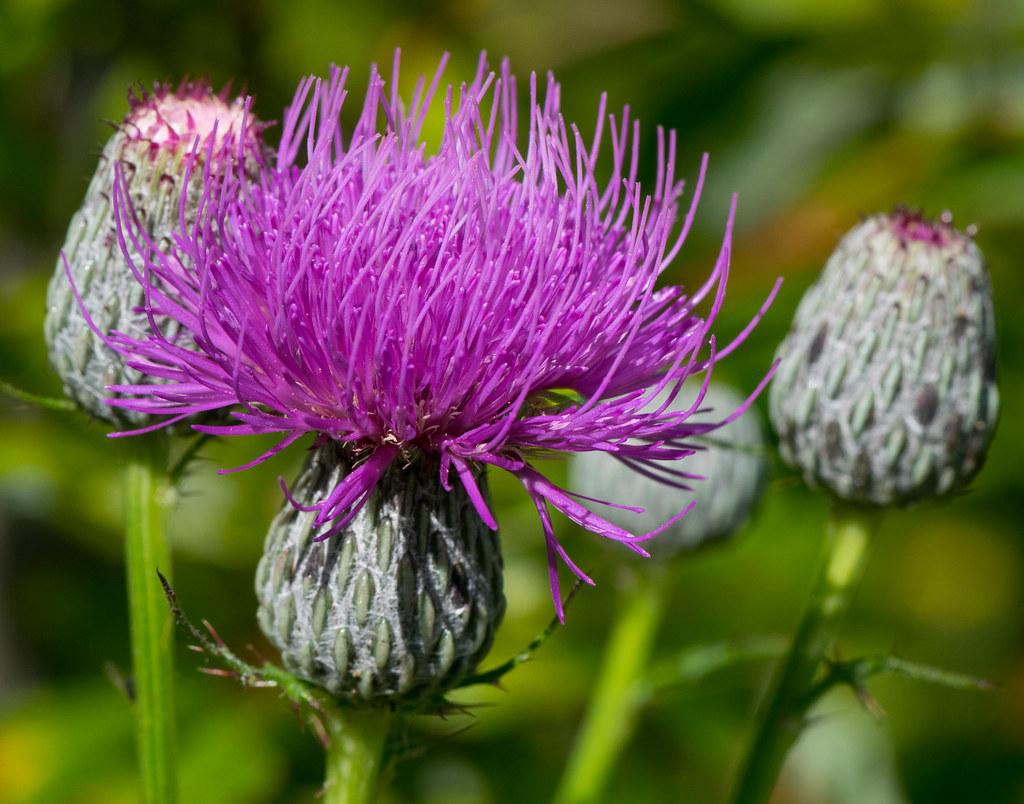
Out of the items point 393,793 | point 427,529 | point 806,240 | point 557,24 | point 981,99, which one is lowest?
point 393,793

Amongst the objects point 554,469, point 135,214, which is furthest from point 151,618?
point 554,469

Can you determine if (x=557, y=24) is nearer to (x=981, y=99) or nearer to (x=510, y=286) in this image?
(x=981, y=99)

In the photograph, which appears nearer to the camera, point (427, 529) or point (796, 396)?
point (427, 529)

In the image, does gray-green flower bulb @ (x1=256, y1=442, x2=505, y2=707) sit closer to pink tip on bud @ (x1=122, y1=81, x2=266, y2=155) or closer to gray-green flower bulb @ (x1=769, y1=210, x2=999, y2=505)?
pink tip on bud @ (x1=122, y1=81, x2=266, y2=155)

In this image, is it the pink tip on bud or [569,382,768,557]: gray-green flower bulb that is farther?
[569,382,768,557]: gray-green flower bulb

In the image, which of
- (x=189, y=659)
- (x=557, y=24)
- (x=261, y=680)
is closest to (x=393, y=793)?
(x=189, y=659)

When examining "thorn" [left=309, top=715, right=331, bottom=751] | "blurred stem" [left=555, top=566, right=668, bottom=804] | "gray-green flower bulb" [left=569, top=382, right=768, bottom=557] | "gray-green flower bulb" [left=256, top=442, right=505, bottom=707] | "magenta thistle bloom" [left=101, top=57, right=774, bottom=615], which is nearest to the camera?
"magenta thistle bloom" [left=101, top=57, right=774, bottom=615]

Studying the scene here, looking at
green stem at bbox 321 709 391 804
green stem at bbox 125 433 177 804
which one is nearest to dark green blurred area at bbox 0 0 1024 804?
green stem at bbox 125 433 177 804
